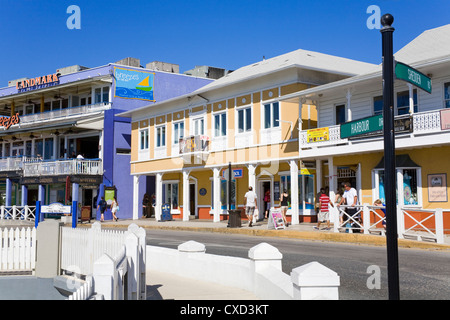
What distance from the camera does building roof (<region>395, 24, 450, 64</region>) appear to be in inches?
864

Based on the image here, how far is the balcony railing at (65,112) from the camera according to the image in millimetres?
40812

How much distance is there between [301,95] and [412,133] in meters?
5.82

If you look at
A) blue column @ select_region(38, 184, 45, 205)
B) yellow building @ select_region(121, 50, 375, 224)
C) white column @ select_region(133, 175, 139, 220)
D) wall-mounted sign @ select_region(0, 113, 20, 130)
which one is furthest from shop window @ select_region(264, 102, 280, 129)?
wall-mounted sign @ select_region(0, 113, 20, 130)

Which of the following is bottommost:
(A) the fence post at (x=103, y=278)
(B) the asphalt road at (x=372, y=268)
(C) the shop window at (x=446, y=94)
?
(B) the asphalt road at (x=372, y=268)

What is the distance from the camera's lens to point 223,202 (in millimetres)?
32406

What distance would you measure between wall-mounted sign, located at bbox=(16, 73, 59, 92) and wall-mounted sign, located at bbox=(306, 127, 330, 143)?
2765cm

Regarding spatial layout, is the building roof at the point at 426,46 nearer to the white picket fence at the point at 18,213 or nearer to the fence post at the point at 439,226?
the fence post at the point at 439,226

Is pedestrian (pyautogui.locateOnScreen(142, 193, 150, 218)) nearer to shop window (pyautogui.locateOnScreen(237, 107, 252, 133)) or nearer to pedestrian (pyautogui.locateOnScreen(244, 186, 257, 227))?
shop window (pyautogui.locateOnScreen(237, 107, 252, 133))

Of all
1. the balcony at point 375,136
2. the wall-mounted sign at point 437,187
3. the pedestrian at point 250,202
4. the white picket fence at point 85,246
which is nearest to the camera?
the white picket fence at point 85,246

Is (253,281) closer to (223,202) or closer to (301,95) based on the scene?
(301,95)

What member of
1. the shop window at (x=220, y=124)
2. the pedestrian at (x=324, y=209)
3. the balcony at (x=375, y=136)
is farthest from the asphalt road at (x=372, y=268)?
the shop window at (x=220, y=124)

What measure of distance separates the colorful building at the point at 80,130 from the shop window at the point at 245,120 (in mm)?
13938

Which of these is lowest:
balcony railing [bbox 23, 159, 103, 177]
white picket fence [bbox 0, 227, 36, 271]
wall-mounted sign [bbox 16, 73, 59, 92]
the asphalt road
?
the asphalt road
